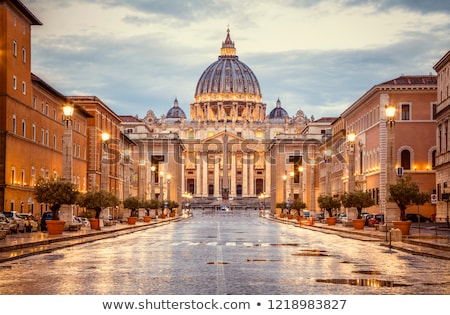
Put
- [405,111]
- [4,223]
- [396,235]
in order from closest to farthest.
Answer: [396,235]
[4,223]
[405,111]

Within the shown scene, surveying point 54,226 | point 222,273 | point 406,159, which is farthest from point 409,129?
point 222,273

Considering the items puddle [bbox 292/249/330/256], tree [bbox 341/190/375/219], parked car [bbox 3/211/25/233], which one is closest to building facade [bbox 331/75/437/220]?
tree [bbox 341/190/375/219]

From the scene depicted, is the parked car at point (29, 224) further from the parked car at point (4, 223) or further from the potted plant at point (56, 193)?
the potted plant at point (56, 193)

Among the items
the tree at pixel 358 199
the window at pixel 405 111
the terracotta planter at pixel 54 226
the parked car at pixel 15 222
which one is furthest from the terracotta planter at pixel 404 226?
the window at pixel 405 111

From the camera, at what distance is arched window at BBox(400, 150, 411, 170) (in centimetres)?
8406

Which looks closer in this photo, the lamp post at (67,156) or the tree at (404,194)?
the tree at (404,194)

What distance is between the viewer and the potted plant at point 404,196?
42.7 m

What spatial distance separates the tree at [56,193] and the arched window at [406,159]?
4496cm

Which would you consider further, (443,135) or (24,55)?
(443,135)

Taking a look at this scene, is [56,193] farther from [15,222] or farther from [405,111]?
[405,111]

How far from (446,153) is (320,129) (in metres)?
118

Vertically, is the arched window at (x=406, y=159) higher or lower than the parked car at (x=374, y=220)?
higher

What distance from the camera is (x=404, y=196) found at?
4331 centimetres

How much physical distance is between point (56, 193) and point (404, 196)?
61.9 ft
